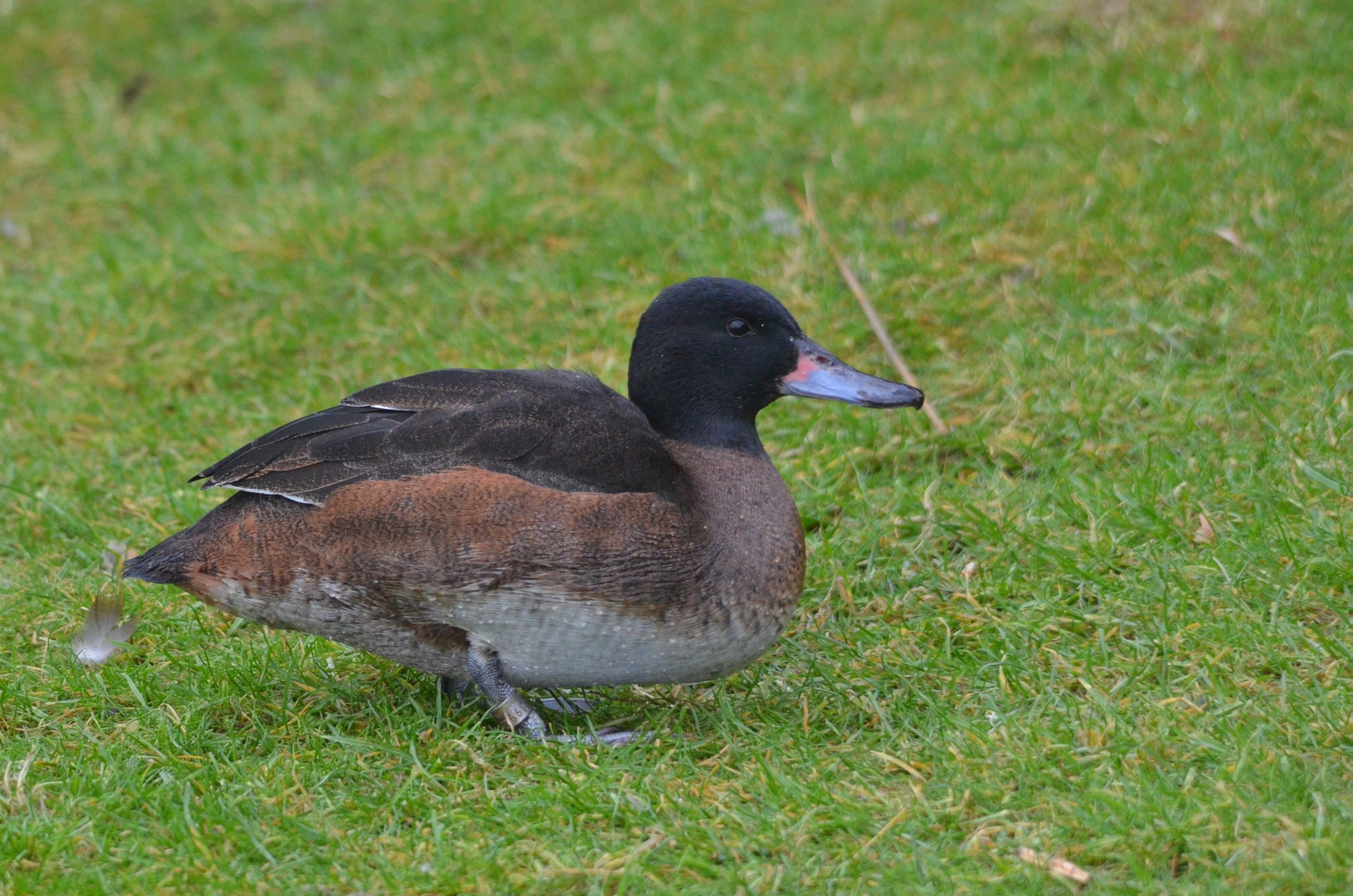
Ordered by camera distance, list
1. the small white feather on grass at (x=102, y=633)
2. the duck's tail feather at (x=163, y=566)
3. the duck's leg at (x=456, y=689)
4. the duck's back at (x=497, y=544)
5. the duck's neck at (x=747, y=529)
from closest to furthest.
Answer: the duck's back at (x=497, y=544)
the duck's neck at (x=747, y=529)
the duck's tail feather at (x=163, y=566)
the duck's leg at (x=456, y=689)
the small white feather on grass at (x=102, y=633)

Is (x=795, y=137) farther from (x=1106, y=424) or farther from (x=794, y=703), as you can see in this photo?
(x=794, y=703)

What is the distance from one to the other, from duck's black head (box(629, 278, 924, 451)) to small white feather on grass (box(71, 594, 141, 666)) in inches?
54.9

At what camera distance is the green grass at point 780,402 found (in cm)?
290

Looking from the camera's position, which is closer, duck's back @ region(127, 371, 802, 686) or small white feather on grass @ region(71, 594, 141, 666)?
duck's back @ region(127, 371, 802, 686)

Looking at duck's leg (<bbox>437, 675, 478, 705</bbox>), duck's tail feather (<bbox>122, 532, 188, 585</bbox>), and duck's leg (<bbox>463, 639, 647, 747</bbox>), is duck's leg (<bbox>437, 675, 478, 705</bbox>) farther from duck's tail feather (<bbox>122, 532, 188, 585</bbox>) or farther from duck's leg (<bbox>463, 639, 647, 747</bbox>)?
duck's tail feather (<bbox>122, 532, 188, 585</bbox>)

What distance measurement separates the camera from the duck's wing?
3248mm

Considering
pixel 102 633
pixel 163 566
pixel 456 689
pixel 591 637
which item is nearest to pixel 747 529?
pixel 591 637

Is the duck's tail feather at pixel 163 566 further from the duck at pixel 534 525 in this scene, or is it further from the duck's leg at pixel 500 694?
the duck's leg at pixel 500 694

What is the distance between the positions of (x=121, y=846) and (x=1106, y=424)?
289cm

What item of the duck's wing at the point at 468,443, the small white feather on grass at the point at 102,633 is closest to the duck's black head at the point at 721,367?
the duck's wing at the point at 468,443

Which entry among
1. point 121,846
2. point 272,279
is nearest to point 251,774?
point 121,846

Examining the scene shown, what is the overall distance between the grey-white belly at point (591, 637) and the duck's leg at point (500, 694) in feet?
0.08

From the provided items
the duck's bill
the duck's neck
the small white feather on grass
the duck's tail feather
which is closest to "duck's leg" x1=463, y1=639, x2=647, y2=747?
the duck's neck

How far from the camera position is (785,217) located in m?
5.78
